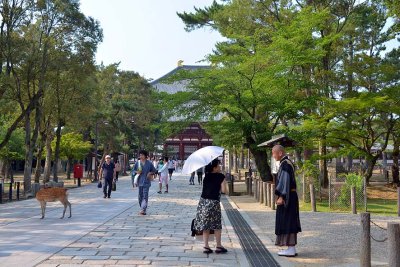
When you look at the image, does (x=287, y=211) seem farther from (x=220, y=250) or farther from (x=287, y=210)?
(x=220, y=250)

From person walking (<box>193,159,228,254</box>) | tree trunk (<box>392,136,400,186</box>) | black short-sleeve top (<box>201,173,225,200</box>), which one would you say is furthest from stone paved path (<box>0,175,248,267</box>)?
tree trunk (<box>392,136,400,186</box>)

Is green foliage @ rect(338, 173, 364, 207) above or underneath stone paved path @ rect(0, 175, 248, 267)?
above

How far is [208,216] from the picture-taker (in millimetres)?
6930

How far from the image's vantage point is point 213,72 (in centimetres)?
1719

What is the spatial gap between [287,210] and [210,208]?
4.01ft

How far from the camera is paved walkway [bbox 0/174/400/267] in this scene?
6.43 m

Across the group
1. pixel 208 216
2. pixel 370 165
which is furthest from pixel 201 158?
pixel 370 165

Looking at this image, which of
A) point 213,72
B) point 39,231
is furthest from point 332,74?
point 39,231

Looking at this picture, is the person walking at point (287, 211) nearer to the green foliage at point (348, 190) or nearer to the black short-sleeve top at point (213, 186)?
the black short-sleeve top at point (213, 186)

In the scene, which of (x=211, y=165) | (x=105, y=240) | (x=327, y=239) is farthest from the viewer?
(x=327, y=239)

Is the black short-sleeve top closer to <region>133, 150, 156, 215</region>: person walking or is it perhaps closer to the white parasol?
the white parasol

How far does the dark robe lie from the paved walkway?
0.35 metres

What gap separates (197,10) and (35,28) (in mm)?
9868

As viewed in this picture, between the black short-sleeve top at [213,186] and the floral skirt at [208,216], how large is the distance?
80 mm
